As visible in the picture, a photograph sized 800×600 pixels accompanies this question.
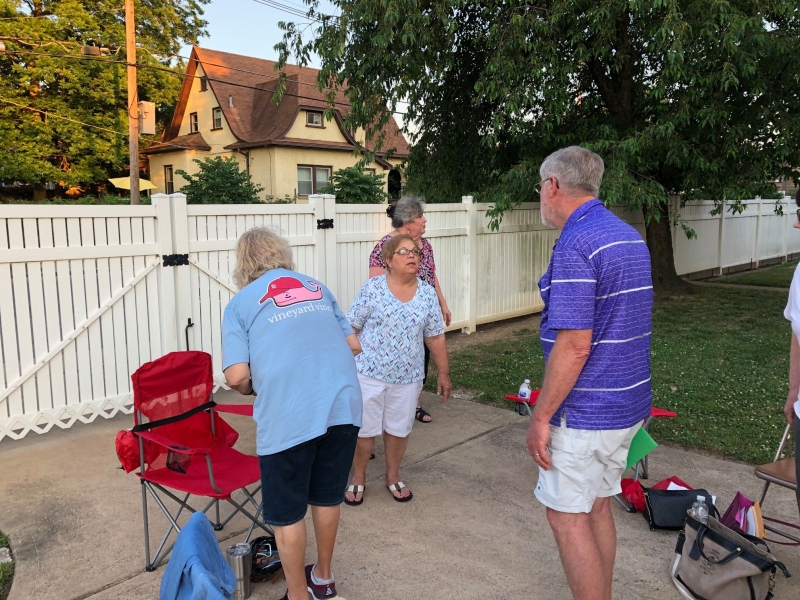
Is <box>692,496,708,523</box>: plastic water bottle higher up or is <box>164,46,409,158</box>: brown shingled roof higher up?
<box>164,46,409,158</box>: brown shingled roof

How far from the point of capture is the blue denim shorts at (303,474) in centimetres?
246

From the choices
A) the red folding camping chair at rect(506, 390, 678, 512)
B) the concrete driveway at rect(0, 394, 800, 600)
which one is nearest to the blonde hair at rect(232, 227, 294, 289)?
the concrete driveway at rect(0, 394, 800, 600)

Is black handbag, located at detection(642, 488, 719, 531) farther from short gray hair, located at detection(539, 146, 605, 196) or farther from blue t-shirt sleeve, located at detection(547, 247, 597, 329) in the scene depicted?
short gray hair, located at detection(539, 146, 605, 196)

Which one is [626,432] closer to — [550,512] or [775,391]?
[550,512]

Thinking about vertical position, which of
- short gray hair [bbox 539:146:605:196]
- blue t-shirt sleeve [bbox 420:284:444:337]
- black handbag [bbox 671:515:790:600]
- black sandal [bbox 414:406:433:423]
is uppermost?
short gray hair [bbox 539:146:605:196]

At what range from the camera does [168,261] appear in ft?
17.1

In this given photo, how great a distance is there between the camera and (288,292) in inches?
100.0

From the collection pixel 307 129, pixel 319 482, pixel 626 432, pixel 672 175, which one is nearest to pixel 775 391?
pixel 626 432

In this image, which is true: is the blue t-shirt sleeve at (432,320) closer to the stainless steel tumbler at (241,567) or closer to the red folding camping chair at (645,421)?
the red folding camping chair at (645,421)

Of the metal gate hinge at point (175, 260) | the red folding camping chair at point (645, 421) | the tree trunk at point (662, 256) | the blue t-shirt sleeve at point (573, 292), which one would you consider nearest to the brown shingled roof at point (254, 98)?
the tree trunk at point (662, 256)

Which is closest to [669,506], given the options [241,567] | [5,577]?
[241,567]

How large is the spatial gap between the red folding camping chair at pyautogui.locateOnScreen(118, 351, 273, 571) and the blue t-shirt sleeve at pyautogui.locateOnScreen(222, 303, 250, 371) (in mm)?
615

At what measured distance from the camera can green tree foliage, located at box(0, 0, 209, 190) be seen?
23.4 meters

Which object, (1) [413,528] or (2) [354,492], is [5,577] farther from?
(1) [413,528]
